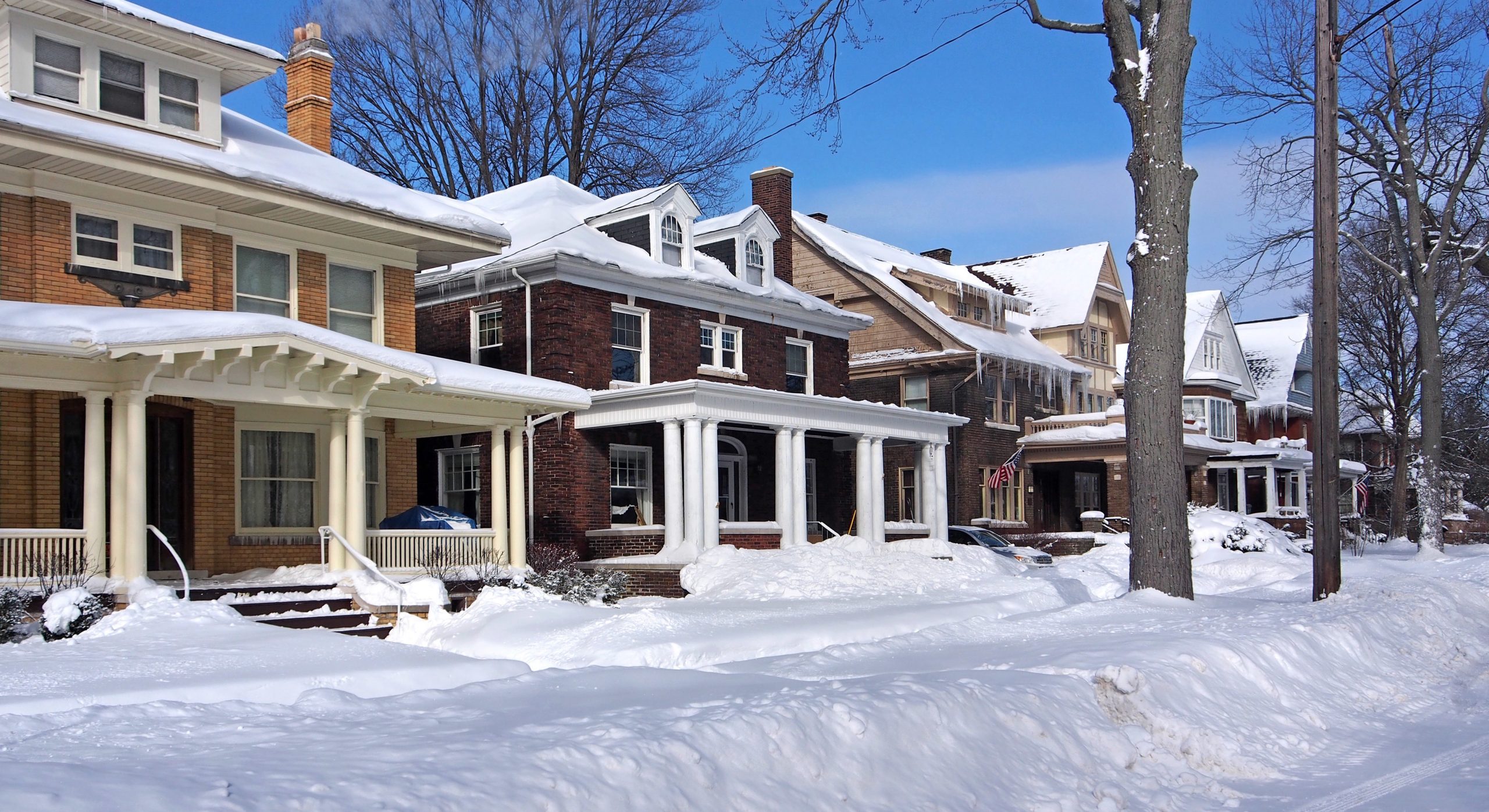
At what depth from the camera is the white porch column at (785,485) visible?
2488 centimetres

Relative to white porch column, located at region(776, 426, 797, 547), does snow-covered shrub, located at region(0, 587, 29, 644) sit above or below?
below

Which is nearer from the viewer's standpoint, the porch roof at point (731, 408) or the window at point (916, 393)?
the porch roof at point (731, 408)

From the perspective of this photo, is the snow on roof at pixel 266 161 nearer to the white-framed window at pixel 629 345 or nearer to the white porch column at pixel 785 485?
the white-framed window at pixel 629 345

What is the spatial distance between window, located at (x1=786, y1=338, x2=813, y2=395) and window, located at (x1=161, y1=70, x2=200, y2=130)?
14.5 metres

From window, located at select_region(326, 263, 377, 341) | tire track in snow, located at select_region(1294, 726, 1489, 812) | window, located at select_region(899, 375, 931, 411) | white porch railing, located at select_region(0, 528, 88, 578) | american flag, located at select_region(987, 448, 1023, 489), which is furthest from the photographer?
window, located at select_region(899, 375, 931, 411)

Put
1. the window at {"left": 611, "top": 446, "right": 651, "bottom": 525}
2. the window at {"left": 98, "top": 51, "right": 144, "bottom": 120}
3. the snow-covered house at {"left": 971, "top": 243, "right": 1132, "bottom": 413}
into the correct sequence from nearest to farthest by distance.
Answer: the window at {"left": 98, "top": 51, "right": 144, "bottom": 120} < the window at {"left": 611, "top": 446, "right": 651, "bottom": 525} < the snow-covered house at {"left": 971, "top": 243, "right": 1132, "bottom": 413}

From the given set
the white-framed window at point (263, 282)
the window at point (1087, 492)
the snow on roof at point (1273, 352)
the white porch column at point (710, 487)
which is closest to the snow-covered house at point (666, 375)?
the white porch column at point (710, 487)

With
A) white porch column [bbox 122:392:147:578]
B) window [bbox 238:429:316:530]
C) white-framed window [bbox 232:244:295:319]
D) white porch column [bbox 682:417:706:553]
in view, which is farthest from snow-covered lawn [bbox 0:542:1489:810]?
white porch column [bbox 682:417:706:553]

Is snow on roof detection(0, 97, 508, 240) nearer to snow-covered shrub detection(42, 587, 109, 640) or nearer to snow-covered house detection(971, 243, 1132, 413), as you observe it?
snow-covered shrub detection(42, 587, 109, 640)

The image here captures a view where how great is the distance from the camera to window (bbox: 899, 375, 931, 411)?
3800 cm

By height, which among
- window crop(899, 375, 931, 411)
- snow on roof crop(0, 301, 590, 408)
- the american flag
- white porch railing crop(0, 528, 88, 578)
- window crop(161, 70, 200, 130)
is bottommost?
white porch railing crop(0, 528, 88, 578)

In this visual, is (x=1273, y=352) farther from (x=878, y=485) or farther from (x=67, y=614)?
(x=67, y=614)

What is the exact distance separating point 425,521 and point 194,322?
5879 mm

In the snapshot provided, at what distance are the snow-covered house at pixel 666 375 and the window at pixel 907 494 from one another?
594 centimetres
